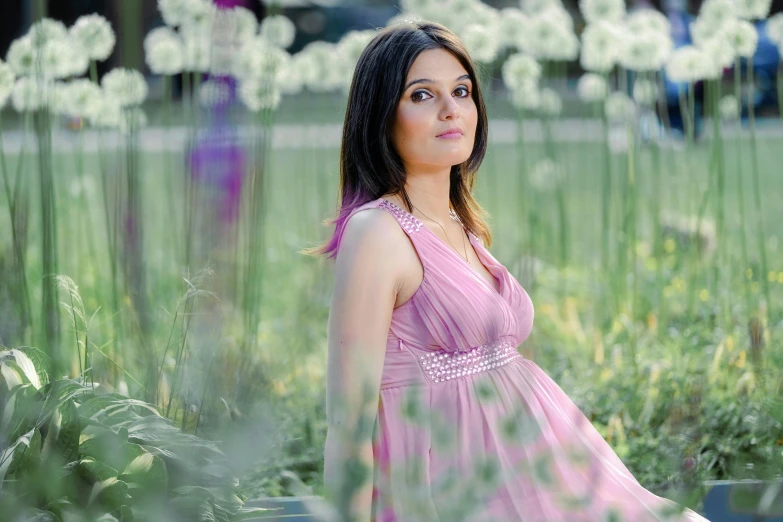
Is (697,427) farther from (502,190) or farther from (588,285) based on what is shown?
(502,190)

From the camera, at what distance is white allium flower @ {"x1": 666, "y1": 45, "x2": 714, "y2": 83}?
9.63 ft

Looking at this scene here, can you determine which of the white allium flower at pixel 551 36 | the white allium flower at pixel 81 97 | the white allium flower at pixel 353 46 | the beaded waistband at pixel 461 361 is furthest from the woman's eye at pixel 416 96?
the white allium flower at pixel 551 36

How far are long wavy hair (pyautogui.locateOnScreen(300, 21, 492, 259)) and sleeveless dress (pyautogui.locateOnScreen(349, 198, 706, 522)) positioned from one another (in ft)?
0.23

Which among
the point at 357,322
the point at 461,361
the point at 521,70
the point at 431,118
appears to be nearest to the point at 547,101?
the point at 521,70

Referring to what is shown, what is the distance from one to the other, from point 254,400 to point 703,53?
93.6 inches

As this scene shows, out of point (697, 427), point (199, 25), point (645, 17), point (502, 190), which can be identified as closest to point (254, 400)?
point (199, 25)

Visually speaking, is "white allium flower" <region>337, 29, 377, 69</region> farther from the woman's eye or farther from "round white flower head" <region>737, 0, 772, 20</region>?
the woman's eye

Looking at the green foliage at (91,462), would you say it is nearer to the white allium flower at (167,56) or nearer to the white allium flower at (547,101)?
the white allium flower at (167,56)

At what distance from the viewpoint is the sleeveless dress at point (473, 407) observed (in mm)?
1370

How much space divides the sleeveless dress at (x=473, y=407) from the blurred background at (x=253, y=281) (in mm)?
130

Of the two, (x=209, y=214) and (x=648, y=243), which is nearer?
(x=209, y=214)

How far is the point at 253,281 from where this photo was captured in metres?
1.97

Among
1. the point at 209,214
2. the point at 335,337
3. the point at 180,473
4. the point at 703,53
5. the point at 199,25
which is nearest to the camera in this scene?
the point at 209,214

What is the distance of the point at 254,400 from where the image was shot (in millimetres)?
885
